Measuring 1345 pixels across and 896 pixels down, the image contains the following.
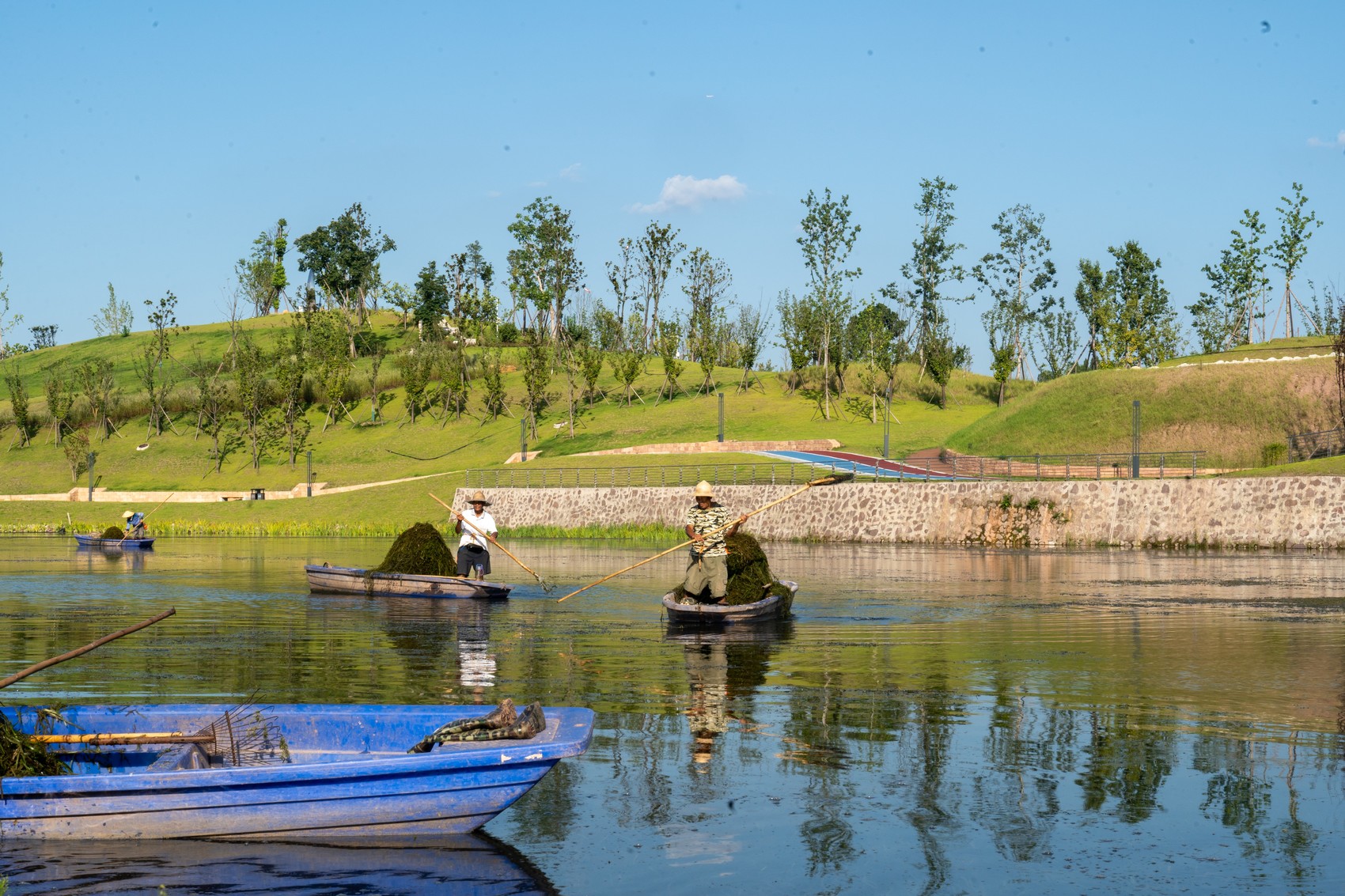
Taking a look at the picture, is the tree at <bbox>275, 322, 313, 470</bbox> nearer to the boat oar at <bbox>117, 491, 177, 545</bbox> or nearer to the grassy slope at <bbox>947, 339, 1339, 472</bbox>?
the boat oar at <bbox>117, 491, 177, 545</bbox>

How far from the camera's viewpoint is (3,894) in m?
7.20

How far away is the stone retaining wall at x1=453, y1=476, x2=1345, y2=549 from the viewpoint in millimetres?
43531

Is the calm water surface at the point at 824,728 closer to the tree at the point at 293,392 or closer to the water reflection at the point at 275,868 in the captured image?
the water reflection at the point at 275,868

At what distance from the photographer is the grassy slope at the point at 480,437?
86500 millimetres

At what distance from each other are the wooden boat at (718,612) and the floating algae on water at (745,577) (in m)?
0.20

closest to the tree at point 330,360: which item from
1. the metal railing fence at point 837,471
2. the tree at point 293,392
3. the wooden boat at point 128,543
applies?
the tree at point 293,392

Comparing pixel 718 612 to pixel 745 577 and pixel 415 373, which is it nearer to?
pixel 745 577

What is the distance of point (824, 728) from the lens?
41.1 ft

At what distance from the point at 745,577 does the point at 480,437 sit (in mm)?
76051

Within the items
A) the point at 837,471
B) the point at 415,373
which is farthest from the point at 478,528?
the point at 415,373

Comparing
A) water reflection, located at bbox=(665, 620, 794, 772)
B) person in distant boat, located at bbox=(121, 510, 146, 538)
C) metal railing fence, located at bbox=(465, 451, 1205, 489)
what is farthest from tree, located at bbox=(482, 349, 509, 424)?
water reflection, located at bbox=(665, 620, 794, 772)

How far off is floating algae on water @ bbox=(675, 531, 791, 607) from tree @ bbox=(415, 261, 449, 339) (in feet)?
352

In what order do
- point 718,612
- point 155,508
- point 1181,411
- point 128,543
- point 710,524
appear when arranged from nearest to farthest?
1. point 710,524
2. point 718,612
3. point 128,543
4. point 1181,411
5. point 155,508

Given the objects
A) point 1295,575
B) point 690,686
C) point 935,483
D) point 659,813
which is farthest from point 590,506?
point 659,813
